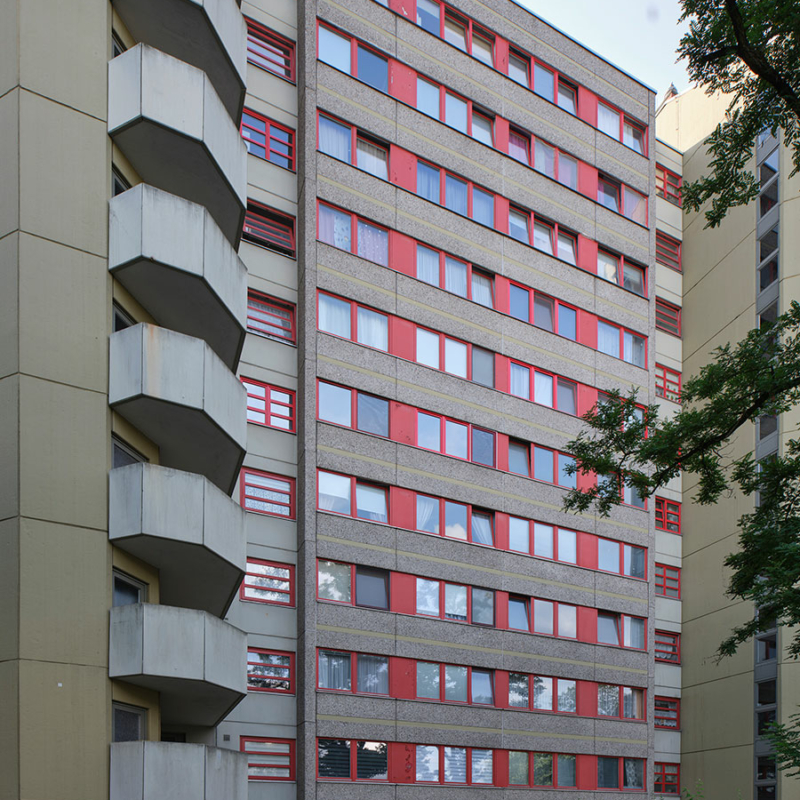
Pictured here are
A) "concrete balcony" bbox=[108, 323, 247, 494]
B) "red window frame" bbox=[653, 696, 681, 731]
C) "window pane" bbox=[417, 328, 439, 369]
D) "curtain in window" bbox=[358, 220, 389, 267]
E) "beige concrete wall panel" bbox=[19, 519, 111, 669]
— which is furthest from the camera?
"red window frame" bbox=[653, 696, 681, 731]

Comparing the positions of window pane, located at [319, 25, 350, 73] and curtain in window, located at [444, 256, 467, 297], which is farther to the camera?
curtain in window, located at [444, 256, 467, 297]

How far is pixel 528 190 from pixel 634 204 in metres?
6.09

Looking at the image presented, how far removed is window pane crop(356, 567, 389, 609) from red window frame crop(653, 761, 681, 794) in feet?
47.4

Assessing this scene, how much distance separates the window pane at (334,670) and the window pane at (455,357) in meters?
9.50

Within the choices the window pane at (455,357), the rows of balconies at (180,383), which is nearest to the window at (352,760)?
the rows of balconies at (180,383)

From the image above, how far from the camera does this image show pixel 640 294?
140 feet

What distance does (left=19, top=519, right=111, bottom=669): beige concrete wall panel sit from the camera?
15.7 meters

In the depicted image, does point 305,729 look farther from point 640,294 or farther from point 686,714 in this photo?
point 640,294

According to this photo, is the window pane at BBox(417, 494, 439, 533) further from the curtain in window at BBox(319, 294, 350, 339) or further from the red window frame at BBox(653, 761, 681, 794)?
the red window frame at BBox(653, 761, 681, 794)

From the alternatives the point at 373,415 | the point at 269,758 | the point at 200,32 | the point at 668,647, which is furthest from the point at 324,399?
the point at 668,647

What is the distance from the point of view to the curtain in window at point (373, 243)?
33594 millimetres

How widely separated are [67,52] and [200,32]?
410cm

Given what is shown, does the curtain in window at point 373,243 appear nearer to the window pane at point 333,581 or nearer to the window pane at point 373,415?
the window pane at point 373,415

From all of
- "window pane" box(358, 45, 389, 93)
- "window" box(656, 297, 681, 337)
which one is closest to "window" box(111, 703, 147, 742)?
"window pane" box(358, 45, 389, 93)
